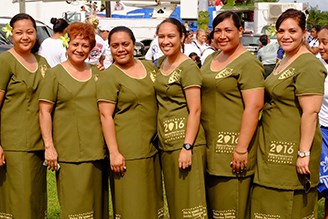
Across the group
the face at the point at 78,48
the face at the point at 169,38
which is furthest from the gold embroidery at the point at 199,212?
the face at the point at 78,48

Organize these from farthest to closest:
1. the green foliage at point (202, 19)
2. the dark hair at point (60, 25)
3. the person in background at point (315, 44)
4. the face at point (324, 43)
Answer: the green foliage at point (202, 19) < the dark hair at point (60, 25) < the person in background at point (315, 44) < the face at point (324, 43)

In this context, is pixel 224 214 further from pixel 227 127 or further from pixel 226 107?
pixel 226 107

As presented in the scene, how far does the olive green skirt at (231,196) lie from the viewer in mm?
Result: 4867

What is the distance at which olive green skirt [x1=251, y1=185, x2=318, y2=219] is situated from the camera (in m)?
4.64

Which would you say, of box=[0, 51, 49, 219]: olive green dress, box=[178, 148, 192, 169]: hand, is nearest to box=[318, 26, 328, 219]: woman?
box=[178, 148, 192, 169]: hand

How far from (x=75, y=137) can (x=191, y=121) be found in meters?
0.92

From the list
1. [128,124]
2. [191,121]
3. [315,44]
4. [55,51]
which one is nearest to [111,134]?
[128,124]

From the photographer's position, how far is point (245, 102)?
4.72 meters

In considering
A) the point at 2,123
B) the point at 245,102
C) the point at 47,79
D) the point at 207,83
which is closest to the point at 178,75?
the point at 207,83

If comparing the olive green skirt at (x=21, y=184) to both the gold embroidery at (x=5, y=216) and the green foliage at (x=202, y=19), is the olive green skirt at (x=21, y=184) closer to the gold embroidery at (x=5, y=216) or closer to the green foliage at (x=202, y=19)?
the gold embroidery at (x=5, y=216)

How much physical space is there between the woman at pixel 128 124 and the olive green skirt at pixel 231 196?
0.52 meters

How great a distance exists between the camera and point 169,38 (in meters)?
4.88

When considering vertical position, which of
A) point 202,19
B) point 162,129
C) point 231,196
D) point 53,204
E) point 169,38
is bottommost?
point 53,204

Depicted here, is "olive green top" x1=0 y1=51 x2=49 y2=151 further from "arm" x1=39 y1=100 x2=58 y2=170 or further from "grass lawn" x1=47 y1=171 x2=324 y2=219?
"grass lawn" x1=47 y1=171 x2=324 y2=219
